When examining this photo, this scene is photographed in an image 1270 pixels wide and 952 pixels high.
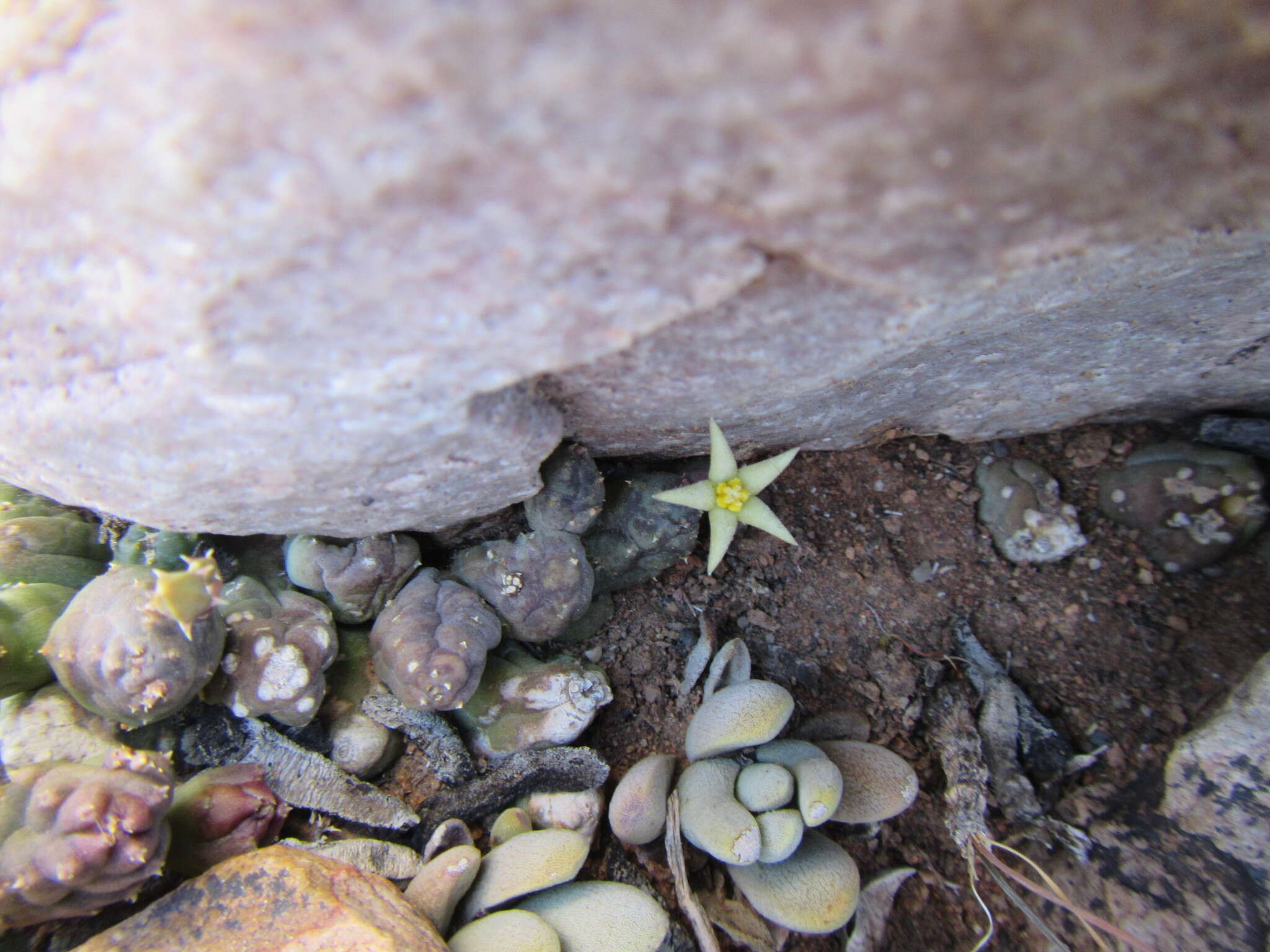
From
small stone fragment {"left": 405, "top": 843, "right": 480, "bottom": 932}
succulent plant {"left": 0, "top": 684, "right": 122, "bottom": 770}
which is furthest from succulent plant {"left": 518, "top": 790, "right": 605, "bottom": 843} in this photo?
succulent plant {"left": 0, "top": 684, "right": 122, "bottom": 770}

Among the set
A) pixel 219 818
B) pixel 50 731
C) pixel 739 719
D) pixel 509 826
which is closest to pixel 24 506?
pixel 50 731

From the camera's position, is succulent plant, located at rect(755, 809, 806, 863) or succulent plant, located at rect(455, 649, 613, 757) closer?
succulent plant, located at rect(755, 809, 806, 863)

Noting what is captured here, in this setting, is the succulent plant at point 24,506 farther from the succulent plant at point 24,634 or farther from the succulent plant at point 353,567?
the succulent plant at point 353,567

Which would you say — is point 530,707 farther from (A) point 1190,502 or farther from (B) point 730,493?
(A) point 1190,502

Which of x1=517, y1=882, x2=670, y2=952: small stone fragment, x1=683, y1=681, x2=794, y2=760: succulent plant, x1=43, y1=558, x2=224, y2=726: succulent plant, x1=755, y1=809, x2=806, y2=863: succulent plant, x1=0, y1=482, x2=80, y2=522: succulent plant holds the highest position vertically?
x1=0, y1=482, x2=80, y2=522: succulent plant

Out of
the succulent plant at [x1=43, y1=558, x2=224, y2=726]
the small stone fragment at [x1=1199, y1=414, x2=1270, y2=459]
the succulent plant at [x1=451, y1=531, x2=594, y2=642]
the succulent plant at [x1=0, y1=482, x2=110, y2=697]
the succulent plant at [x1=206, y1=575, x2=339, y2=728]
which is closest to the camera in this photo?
the succulent plant at [x1=43, y1=558, x2=224, y2=726]

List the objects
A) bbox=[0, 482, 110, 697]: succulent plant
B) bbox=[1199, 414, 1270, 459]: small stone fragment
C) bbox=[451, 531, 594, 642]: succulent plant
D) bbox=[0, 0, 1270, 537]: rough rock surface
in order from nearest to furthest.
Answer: bbox=[0, 0, 1270, 537]: rough rock surface < bbox=[0, 482, 110, 697]: succulent plant < bbox=[451, 531, 594, 642]: succulent plant < bbox=[1199, 414, 1270, 459]: small stone fragment

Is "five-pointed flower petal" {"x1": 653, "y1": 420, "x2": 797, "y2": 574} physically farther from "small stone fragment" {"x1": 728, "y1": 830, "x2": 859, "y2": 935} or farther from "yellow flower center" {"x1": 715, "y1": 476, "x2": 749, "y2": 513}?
"small stone fragment" {"x1": 728, "y1": 830, "x2": 859, "y2": 935}
